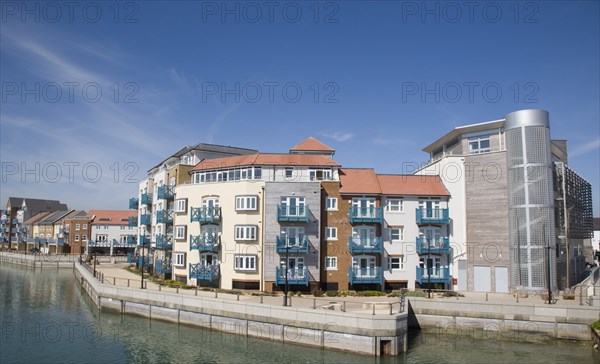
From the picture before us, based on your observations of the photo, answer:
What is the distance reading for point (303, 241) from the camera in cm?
3866

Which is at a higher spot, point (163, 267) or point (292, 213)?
point (292, 213)

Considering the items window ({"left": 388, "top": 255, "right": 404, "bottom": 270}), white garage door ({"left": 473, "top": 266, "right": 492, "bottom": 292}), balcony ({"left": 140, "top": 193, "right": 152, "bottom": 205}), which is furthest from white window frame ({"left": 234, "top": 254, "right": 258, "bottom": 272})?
balcony ({"left": 140, "top": 193, "right": 152, "bottom": 205})

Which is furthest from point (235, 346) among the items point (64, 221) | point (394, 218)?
point (64, 221)

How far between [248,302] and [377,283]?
1361 cm

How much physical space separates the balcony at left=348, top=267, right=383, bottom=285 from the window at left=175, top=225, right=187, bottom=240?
53.2 feet

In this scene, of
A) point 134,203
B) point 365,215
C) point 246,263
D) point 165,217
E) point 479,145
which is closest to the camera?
point 246,263

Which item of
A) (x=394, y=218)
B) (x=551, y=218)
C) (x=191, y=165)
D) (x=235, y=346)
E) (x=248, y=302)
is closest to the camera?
(x=235, y=346)

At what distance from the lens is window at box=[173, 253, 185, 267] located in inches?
1724

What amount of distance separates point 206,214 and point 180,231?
16.0 feet

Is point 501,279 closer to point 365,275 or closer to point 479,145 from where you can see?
point 365,275

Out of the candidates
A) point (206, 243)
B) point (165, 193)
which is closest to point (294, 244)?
point (206, 243)

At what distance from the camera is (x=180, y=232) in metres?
44.2

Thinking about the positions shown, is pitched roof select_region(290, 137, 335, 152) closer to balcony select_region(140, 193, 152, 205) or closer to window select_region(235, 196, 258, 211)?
window select_region(235, 196, 258, 211)

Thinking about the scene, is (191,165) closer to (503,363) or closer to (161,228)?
(161,228)
